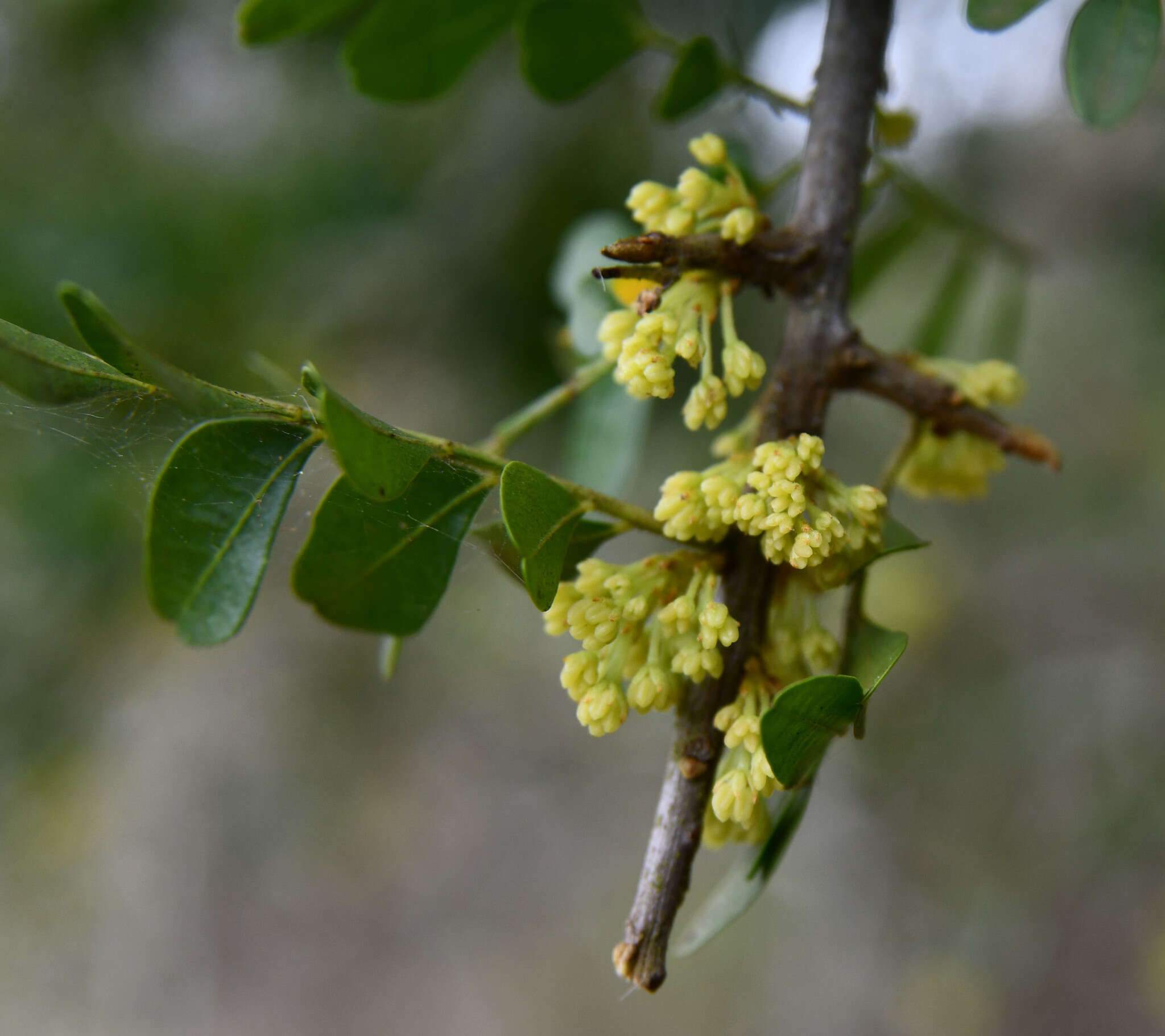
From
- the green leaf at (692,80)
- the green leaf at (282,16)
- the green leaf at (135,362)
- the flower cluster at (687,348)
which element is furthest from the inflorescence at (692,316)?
the green leaf at (282,16)

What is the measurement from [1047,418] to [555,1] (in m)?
4.11

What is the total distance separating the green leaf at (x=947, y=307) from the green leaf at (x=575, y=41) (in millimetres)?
647

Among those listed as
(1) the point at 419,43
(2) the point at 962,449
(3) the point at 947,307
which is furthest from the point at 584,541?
(3) the point at 947,307

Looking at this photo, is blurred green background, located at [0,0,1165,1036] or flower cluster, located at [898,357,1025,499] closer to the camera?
flower cluster, located at [898,357,1025,499]

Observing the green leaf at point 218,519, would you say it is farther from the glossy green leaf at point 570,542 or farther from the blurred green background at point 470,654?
the glossy green leaf at point 570,542

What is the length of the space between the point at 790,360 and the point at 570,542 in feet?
1.01

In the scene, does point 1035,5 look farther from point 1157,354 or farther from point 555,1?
point 1157,354

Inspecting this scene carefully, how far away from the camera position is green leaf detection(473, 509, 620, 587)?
811mm

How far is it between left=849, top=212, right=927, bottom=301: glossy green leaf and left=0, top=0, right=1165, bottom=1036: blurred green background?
20 cm

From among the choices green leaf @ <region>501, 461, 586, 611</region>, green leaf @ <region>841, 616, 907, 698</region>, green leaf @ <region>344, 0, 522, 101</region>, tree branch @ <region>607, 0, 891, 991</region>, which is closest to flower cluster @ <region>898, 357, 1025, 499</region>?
tree branch @ <region>607, 0, 891, 991</region>

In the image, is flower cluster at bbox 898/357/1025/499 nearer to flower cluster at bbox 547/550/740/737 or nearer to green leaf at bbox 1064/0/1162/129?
green leaf at bbox 1064/0/1162/129

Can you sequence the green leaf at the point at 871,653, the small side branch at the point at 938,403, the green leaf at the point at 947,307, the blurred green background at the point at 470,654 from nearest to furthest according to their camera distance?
the green leaf at the point at 871,653 < the small side branch at the point at 938,403 < the green leaf at the point at 947,307 < the blurred green background at the point at 470,654

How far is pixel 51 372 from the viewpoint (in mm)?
608

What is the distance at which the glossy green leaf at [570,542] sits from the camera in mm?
811
